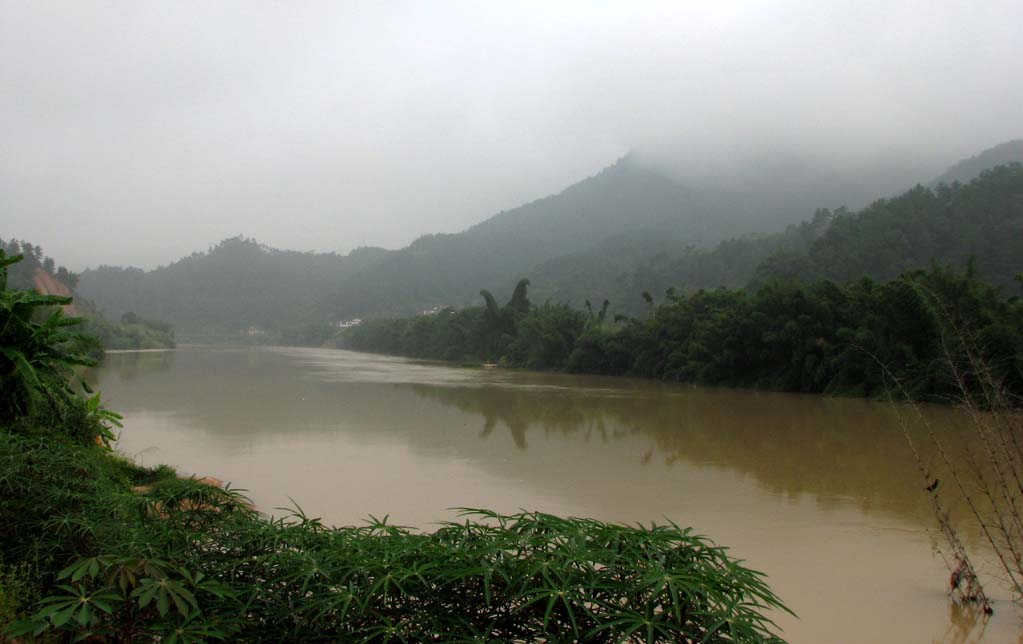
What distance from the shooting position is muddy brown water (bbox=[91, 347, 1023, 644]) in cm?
493

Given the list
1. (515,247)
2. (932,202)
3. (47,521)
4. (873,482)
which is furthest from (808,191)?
(47,521)

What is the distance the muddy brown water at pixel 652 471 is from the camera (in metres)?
4.93

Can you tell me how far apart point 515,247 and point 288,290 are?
3964 cm

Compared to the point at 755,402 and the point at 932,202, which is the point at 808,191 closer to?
the point at 932,202

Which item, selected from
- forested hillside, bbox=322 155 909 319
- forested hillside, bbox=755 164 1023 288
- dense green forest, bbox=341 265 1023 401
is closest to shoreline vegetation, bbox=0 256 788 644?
dense green forest, bbox=341 265 1023 401

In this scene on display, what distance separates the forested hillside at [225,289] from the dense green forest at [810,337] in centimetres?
6660

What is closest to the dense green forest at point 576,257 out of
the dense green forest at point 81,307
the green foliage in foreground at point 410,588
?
the dense green forest at point 81,307

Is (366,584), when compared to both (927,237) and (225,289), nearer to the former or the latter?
(927,237)

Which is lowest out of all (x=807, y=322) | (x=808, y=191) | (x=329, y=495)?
(x=329, y=495)

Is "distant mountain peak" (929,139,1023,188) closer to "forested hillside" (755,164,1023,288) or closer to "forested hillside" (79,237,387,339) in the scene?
"forested hillside" (755,164,1023,288)

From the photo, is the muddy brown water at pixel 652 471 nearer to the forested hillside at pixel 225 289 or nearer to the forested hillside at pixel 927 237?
the forested hillside at pixel 927 237

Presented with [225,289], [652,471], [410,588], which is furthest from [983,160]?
[225,289]

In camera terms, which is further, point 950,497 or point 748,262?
point 748,262

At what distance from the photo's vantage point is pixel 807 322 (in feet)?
71.0
